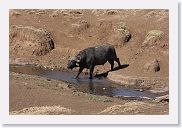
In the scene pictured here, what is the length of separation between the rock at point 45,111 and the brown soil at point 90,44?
461 millimetres

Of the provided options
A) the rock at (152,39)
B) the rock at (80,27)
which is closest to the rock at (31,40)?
the rock at (80,27)

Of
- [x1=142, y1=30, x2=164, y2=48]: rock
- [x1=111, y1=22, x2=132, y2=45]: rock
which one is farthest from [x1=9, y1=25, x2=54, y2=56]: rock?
[x1=142, y1=30, x2=164, y2=48]: rock

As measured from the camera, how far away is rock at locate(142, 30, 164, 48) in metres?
16.2

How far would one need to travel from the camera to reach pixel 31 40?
1758 cm

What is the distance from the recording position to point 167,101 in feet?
37.6

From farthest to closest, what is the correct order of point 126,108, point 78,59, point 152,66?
point 78,59 < point 152,66 < point 126,108

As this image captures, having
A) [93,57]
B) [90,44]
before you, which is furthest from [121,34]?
[93,57]

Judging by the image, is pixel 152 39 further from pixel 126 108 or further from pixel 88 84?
pixel 126 108

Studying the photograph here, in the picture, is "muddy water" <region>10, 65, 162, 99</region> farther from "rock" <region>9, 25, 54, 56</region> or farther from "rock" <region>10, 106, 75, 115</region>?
"rock" <region>10, 106, 75, 115</region>

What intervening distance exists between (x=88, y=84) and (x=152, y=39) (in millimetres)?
2886

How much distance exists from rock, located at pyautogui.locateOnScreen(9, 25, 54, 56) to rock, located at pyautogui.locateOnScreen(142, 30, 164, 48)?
2.88 m
